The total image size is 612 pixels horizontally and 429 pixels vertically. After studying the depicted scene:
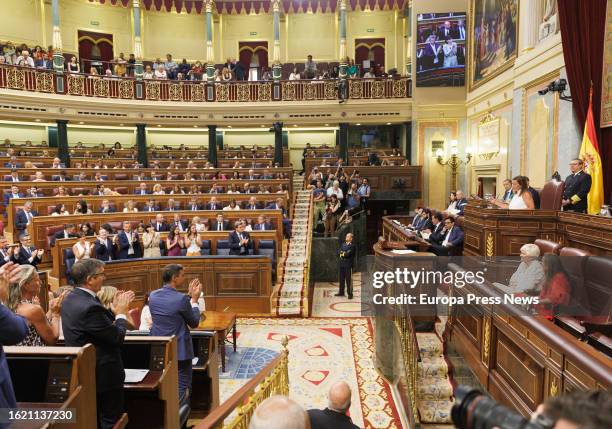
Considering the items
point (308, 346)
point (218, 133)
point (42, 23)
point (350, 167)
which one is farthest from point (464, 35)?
point (42, 23)

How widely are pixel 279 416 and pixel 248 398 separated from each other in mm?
968

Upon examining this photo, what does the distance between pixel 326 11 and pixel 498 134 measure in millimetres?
10430

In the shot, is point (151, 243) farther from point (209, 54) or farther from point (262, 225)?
point (209, 54)

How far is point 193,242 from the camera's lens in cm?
761

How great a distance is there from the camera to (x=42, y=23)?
1591 centimetres

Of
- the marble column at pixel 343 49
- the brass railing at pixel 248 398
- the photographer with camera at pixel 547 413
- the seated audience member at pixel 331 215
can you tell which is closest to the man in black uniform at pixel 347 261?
the seated audience member at pixel 331 215

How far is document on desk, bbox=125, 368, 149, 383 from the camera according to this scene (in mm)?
2795

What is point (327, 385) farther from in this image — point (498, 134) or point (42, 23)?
point (42, 23)

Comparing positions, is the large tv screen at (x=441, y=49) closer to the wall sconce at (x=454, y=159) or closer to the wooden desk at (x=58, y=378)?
the wall sconce at (x=454, y=159)

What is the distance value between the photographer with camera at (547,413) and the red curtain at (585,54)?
20.1ft

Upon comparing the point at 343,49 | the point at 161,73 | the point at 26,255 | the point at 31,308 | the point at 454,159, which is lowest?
the point at 26,255

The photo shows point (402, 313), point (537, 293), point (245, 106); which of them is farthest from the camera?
point (245, 106)

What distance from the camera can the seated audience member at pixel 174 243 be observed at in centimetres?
754

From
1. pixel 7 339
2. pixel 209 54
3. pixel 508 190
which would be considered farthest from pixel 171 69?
pixel 7 339
